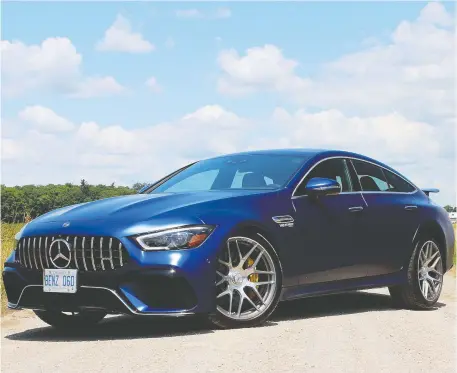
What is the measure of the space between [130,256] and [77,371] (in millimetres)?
1406

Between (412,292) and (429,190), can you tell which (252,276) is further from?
(429,190)

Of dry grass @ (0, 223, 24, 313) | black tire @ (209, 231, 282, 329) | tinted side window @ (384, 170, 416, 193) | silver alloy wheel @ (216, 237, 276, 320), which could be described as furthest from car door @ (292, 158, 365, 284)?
dry grass @ (0, 223, 24, 313)

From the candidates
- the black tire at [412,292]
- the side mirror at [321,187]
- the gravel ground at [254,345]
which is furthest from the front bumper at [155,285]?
the black tire at [412,292]

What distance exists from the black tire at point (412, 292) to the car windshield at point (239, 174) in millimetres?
1930

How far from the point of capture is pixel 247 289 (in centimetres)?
753

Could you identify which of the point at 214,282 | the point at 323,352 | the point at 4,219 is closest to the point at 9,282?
the point at 214,282

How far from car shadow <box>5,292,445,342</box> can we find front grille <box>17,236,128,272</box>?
2.17ft

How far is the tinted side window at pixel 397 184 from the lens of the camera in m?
9.83

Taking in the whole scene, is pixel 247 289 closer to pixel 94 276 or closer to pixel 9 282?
pixel 94 276

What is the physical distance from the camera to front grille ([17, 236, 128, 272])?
7.04 meters

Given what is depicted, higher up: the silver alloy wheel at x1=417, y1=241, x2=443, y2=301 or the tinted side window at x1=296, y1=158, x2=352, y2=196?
the tinted side window at x1=296, y1=158, x2=352, y2=196

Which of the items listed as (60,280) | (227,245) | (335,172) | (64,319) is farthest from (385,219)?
(60,280)

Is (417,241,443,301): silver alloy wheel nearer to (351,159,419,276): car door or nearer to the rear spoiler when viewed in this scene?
(351,159,419,276): car door

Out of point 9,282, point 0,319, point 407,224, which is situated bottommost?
point 0,319
